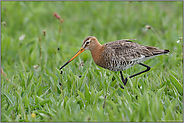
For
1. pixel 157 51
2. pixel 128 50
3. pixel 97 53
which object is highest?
pixel 97 53

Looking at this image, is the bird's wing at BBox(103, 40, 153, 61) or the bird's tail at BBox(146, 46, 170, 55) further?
the bird's tail at BBox(146, 46, 170, 55)

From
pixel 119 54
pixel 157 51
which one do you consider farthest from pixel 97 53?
pixel 157 51

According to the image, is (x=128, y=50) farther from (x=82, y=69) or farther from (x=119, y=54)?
(x=82, y=69)

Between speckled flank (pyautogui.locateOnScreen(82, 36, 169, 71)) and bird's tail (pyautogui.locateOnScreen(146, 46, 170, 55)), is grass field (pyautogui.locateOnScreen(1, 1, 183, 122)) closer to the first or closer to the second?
speckled flank (pyautogui.locateOnScreen(82, 36, 169, 71))

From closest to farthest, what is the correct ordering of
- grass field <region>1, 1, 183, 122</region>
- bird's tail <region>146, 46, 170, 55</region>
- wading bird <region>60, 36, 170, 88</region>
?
grass field <region>1, 1, 183, 122</region> < wading bird <region>60, 36, 170, 88</region> < bird's tail <region>146, 46, 170, 55</region>

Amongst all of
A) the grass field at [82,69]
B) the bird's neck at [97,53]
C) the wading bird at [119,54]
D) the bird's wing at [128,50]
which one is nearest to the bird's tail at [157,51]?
the wading bird at [119,54]

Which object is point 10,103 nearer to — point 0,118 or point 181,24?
→ point 0,118

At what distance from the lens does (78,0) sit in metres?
9.65

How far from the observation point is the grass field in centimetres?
401

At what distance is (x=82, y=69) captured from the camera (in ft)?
18.4

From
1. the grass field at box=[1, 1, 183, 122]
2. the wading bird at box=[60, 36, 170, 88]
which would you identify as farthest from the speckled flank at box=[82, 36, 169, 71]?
the grass field at box=[1, 1, 183, 122]

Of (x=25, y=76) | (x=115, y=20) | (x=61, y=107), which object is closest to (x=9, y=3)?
(x=115, y=20)

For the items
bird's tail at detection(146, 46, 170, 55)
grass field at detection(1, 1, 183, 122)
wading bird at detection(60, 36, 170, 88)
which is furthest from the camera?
bird's tail at detection(146, 46, 170, 55)

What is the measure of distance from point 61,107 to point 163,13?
617 cm
